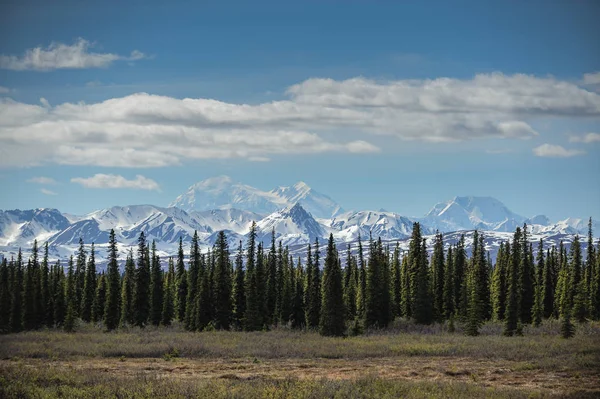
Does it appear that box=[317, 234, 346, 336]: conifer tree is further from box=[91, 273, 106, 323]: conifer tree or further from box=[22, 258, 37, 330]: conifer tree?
box=[91, 273, 106, 323]: conifer tree

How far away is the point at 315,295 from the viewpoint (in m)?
72.9

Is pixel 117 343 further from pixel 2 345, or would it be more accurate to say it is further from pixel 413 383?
pixel 413 383

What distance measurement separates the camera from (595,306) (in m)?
81.4

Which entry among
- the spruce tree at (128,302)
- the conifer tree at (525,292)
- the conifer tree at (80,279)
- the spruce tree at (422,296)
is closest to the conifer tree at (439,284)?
the spruce tree at (422,296)

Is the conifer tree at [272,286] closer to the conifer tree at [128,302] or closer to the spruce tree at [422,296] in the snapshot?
the conifer tree at [128,302]

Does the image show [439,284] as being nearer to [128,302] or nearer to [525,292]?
[525,292]

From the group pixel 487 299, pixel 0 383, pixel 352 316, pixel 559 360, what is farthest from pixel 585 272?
pixel 0 383

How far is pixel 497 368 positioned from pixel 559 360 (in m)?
4.29

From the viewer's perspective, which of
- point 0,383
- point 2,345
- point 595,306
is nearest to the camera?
point 0,383

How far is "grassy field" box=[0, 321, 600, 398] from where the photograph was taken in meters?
25.6

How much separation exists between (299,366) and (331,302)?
25065 mm

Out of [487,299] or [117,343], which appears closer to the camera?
[117,343]

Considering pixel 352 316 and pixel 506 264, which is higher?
pixel 506 264

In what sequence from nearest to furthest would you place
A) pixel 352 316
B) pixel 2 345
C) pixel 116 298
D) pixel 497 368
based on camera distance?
pixel 497 368, pixel 2 345, pixel 116 298, pixel 352 316
